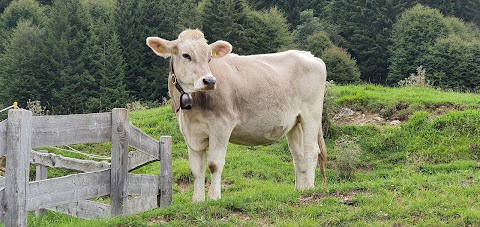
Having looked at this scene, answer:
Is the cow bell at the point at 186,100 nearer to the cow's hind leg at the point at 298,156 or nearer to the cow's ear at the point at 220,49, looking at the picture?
the cow's ear at the point at 220,49

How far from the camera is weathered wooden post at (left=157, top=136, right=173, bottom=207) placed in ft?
30.8

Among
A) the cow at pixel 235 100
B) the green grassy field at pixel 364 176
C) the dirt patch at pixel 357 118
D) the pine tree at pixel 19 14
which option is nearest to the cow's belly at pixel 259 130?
the cow at pixel 235 100

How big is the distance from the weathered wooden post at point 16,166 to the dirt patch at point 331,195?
10.8 feet

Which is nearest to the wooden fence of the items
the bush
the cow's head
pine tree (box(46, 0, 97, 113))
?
Answer: the cow's head

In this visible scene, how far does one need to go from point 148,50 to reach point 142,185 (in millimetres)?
41270

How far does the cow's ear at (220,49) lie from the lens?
8.76 meters

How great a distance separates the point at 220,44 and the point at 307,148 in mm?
2339

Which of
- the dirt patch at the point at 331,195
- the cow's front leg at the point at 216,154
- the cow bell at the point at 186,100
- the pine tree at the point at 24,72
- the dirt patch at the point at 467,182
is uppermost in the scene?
the pine tree at the point at 24,72

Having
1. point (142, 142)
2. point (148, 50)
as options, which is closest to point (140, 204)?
point (142, 142)

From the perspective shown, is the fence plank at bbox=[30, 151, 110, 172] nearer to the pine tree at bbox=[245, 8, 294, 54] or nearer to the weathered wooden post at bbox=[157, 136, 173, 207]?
the weathered wooden post at bbox=[157, 136, 173, 207]

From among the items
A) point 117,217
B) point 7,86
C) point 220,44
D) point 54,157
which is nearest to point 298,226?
point 117,217

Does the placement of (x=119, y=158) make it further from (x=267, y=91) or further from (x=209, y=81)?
(x=267, y=91)

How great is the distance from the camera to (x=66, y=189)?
7.33 meters

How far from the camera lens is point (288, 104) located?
9.59 meters
